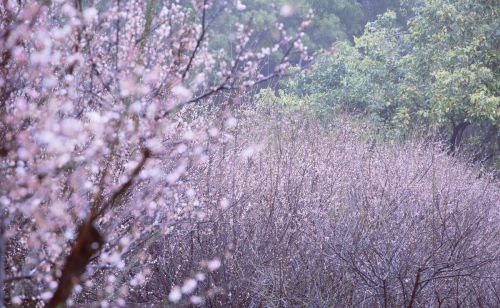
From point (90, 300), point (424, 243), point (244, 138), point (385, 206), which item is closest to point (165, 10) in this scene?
point (90, 300)

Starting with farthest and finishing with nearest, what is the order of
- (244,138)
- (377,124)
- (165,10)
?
(377,124)
(244,138)
(165,10)

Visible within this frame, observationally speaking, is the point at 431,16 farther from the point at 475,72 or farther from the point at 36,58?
the point at 36,58

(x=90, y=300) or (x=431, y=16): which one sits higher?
(x=431, y=16)

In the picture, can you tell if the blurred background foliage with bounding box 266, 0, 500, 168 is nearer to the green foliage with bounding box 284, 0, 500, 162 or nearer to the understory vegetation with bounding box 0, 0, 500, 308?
the green foliage with bounding box 284, 0, 500, 162

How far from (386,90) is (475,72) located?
2.55 metres

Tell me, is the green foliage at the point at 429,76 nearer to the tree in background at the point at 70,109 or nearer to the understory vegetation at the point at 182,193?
the understory vegetation at the point at 182,193

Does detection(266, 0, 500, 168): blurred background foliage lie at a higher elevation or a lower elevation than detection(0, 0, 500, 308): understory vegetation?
higher

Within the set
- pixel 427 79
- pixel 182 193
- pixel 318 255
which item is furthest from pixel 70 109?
pixel 427 79

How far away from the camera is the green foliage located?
13.2 meters

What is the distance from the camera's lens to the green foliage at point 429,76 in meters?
13.2

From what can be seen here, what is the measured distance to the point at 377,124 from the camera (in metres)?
14.2

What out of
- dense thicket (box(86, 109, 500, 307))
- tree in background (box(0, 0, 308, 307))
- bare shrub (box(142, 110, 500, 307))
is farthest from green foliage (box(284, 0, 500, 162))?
tree in background (box(0, 0, 308, 307))

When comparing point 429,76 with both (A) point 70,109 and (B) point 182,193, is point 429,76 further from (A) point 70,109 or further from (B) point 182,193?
(A) point 70,109

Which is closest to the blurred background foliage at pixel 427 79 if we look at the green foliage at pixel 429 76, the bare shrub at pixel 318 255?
the green foliage at pixel 429 76
